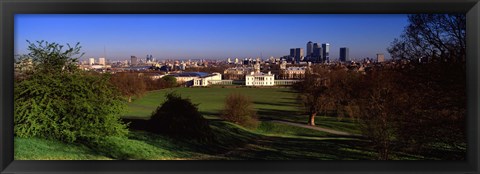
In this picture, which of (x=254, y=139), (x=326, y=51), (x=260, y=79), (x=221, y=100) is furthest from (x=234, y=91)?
(x=326, y=51)

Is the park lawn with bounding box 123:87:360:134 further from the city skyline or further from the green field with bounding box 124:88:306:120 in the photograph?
the city skyline

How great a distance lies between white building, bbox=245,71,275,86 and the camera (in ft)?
13.4

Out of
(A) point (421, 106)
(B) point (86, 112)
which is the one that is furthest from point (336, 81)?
(B) point (86, 112)

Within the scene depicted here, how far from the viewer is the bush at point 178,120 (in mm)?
4055

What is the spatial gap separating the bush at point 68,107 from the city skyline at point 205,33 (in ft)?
0.95

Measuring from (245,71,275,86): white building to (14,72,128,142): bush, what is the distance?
120 cm

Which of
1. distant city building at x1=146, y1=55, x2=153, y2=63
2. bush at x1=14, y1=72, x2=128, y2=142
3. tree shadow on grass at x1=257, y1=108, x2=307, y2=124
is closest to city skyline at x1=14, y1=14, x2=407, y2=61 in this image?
distant city building at x1=146, y1=55, x2=153, y2=63

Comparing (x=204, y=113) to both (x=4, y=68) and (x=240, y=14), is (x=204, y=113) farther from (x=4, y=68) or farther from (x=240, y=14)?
(x=4, y=68)

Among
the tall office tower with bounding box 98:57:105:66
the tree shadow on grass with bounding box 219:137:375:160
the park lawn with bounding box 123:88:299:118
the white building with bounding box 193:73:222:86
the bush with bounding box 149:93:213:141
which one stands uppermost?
the tall office tower with bounding box 98:57:105:66

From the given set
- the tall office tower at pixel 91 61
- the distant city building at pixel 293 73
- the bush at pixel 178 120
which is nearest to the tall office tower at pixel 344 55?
the distant city building at pixel 293 73

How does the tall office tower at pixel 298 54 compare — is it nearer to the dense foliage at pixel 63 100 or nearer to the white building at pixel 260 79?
the white building at pixel 260 79

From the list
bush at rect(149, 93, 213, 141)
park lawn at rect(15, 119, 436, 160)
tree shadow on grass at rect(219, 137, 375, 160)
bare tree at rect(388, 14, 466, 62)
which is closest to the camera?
bare tree at rect(388, 14, 466, 62)

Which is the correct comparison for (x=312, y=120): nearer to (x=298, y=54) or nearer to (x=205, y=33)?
(x=298, y=54)

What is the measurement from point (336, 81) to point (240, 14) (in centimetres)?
114
